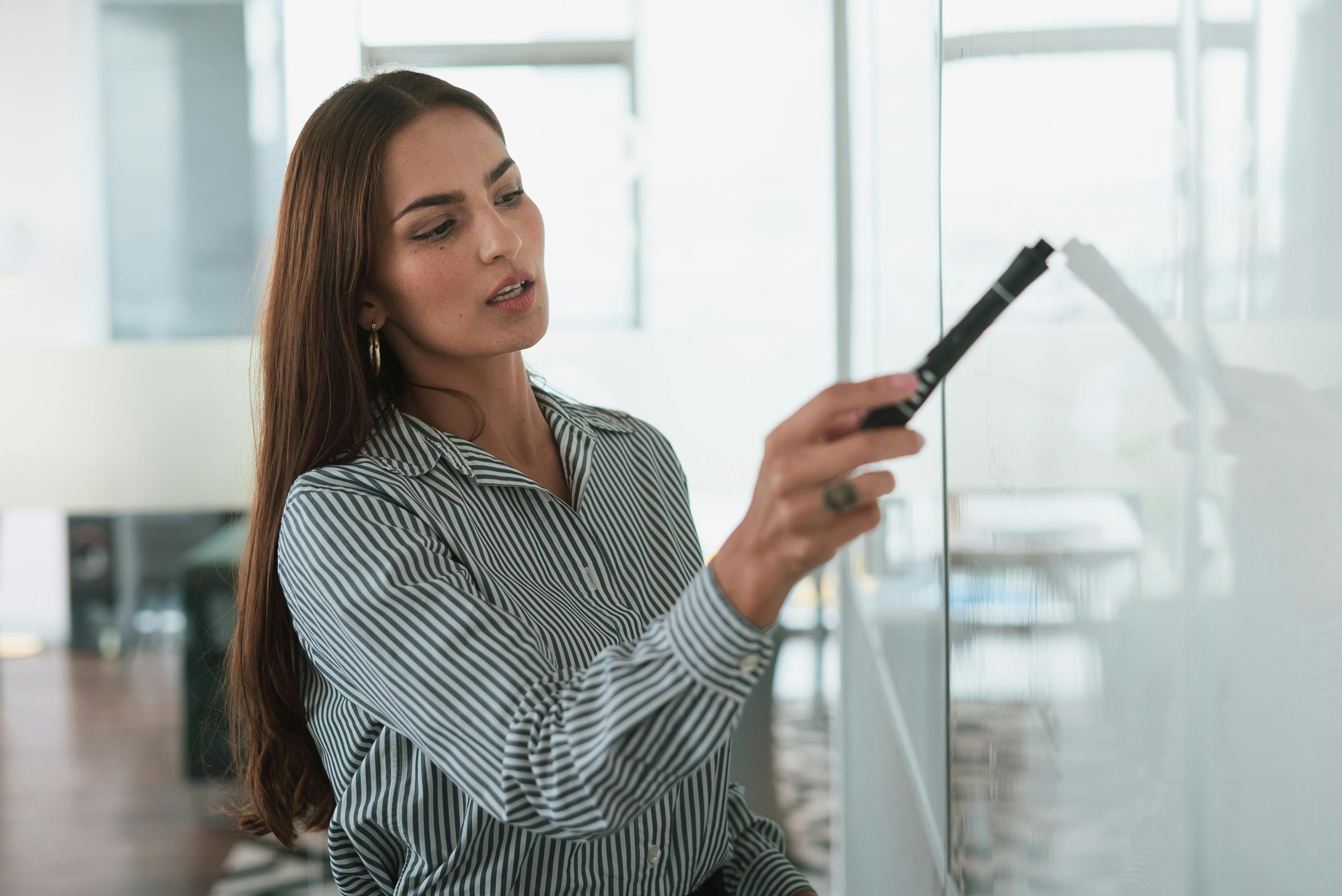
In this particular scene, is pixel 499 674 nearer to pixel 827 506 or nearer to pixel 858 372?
pixel 827 506

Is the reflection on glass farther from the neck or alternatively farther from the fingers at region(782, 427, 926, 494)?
the neck

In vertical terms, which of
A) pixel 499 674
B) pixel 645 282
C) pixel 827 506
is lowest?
pixel 499 674

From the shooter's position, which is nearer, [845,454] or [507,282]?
[845,454]

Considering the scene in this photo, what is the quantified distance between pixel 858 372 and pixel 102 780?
1898 millimetres

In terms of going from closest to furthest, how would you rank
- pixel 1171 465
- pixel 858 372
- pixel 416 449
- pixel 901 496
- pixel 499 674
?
pixel 1171 465 < pixel 499 674 < pixel 416 449 < pixel 901 496 < pixel 858 372

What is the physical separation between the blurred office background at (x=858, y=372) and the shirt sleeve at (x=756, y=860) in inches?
5.0

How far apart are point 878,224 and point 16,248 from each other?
1871 mm

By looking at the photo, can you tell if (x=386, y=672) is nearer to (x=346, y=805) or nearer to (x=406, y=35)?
(x=346, y=805)

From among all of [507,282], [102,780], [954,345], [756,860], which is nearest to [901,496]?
[756,860]

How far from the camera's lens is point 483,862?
0.81m

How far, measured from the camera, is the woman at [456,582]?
1.89 ft

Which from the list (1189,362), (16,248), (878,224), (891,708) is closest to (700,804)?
(891,708)

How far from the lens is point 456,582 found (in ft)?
2.28

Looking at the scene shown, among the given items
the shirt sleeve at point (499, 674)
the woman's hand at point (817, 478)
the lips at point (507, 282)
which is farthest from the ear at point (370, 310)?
the woman's hand at point (817, 478)
